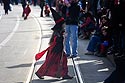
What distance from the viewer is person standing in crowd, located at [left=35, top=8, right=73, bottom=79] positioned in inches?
425

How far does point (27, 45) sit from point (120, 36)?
17.4 ft

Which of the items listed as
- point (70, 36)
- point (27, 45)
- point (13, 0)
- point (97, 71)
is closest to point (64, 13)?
point (70, 36)

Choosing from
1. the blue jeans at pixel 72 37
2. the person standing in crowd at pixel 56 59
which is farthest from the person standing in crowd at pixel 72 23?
the person standing in crowd at pixel 56 59

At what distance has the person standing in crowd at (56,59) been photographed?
10797 mm

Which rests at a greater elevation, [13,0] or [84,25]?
[84,25]

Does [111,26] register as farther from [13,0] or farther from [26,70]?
[13,0]

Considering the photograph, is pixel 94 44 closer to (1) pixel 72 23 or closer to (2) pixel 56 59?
(1) pixel 72 23

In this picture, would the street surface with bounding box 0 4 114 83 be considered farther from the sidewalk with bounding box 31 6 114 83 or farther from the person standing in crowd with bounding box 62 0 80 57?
the person standing in crowd with bounding box 62 0 80 57

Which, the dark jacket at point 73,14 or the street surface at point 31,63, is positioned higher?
the dark jacket at point 73,14

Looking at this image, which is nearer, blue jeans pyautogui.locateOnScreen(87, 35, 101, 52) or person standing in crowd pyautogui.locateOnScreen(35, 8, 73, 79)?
person standing in crowd pyautogui.locateOnScreen(35, 8, 73, 79)

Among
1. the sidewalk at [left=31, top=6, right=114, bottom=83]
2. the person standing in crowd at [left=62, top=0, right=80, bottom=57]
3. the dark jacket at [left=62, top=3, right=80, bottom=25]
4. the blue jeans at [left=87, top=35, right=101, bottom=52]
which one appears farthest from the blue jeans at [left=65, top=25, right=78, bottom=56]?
the blue jeans at [left=87, top=35, right=101, bottom=52]

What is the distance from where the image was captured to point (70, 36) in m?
14.8

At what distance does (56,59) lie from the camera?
10883 millimetres

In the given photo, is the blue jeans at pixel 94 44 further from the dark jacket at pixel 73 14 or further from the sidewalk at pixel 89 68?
the dark jacket at pixel 73 14
